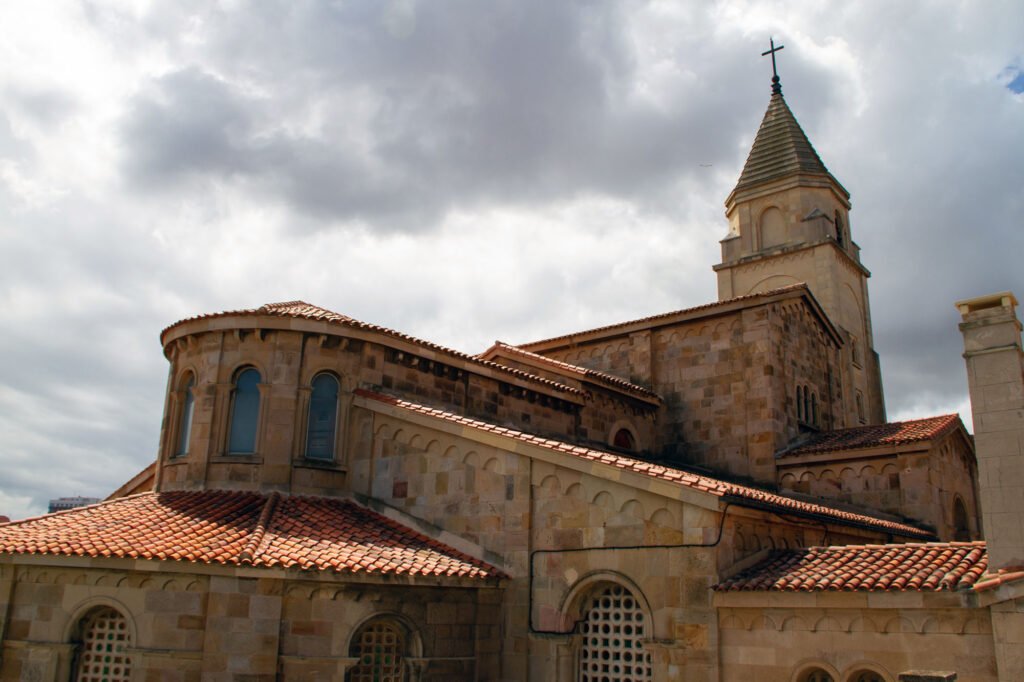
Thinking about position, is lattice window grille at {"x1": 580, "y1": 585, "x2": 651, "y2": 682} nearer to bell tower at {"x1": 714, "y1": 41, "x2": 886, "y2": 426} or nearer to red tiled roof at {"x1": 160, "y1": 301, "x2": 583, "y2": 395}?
red tiled roof at {"x1": 160, "y1": 301, "x2": 583, "y2": 395}

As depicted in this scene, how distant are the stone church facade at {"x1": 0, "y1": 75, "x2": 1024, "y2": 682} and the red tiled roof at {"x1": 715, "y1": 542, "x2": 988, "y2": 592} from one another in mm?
46

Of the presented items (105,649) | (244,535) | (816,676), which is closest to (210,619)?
(244,535)

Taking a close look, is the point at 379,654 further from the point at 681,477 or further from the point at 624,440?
the point at 624,440

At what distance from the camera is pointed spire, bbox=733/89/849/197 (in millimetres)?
30781

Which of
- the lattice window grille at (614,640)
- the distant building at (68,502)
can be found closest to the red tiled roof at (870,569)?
the lattice window grille at (614,640)

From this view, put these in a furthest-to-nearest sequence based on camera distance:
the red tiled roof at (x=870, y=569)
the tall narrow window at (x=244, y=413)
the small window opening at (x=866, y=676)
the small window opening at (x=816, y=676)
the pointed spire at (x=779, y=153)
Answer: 1. the pointed spire at (x=779, y=153)
2. the tall narrow window at (x=244, y=413)
3. the small window opening at (x=816, y=676)
4. the small window opening at (x=866, y=676)
5. the red tiled roof at (x=870, y=569)

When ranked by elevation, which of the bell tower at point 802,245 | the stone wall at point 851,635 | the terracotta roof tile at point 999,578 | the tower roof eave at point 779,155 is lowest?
the stone wall at point 851,635

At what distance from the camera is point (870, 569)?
408 inches

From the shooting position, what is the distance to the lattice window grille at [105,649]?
11422 millimetres

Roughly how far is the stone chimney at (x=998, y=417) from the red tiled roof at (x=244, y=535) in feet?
23.2

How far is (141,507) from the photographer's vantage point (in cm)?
1393

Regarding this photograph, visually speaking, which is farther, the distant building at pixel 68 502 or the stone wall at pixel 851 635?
the distant building at pixel 68 502

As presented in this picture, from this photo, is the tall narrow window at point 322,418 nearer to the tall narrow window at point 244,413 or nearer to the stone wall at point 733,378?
the tall narrow window at point 244,413

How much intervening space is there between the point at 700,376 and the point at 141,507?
14.4 m
